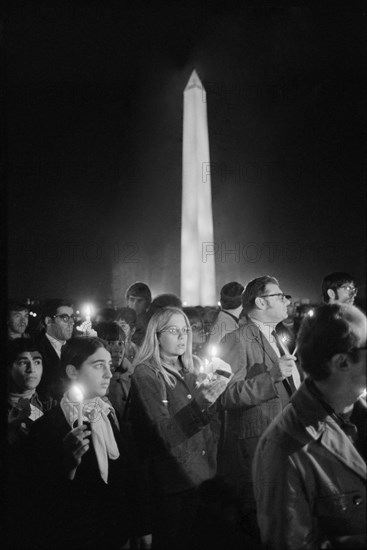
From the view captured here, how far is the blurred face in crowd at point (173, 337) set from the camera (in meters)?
2.69

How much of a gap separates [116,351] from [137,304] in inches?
14.3

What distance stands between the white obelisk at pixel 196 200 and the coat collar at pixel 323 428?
1.38 meters

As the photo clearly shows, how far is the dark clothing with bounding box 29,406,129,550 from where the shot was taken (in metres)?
2.62

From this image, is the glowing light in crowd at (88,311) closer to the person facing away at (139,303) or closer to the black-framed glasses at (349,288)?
the person facing away at (139,303)

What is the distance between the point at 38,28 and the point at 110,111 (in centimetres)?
57

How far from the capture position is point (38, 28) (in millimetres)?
2945

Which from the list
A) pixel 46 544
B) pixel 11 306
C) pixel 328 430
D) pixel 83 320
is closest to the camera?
pixel 328 430

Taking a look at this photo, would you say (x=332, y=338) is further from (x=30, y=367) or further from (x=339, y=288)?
(x=30, y=367)

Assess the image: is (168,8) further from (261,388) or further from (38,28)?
(261,388)

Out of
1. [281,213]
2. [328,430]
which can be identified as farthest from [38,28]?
[328,430]

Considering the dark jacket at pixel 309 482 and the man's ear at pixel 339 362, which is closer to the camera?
the dark jacket at pixel 309 482

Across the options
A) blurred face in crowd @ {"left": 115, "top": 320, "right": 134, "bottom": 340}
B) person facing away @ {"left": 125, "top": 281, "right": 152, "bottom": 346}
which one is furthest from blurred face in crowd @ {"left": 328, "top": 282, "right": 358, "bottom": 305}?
blurred face in crowd @ {"left": 115, "top": 320, "right": 134, "bottom": 340}

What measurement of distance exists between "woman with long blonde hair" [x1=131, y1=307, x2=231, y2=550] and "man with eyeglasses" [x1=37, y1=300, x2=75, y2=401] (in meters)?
0.40

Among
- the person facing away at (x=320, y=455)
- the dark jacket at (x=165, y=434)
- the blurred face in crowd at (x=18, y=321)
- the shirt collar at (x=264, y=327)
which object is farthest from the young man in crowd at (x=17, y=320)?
the person facing away at (x=320, y=455)
